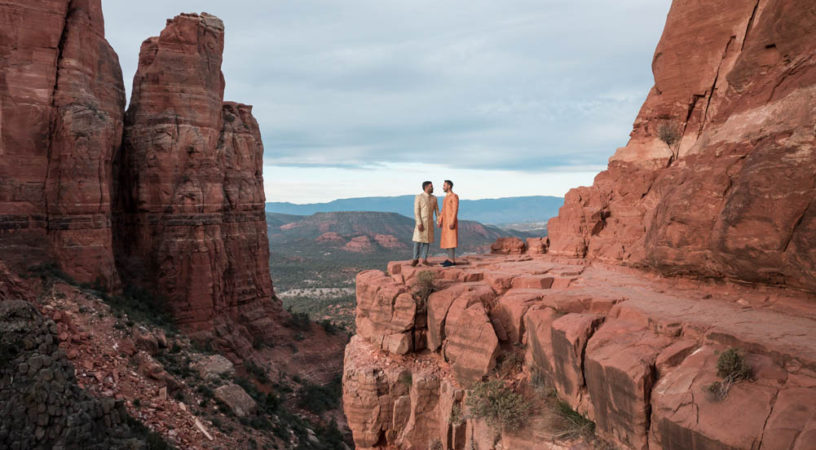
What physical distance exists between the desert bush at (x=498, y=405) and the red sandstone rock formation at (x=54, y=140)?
67.0 feet

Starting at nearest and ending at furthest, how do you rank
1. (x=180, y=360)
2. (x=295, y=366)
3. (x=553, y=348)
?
(x=553, y=348), (x=180, y=360), (x=295, y=366)

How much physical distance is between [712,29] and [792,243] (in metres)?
6.87

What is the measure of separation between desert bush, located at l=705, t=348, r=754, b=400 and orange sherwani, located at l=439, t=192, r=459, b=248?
22.7ft

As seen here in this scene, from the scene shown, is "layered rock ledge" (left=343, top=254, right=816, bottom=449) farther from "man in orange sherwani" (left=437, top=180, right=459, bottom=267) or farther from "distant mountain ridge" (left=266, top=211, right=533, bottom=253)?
"distant mountain ridge" (left=266, top=211, right=533, bottom=253)

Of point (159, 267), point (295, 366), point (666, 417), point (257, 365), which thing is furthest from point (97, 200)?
point (666, 417)

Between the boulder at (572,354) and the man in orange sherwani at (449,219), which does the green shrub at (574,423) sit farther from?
the man in orange sherwani at (449,219)

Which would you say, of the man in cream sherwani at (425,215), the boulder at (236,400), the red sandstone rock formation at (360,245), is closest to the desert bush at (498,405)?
the man in cream sherwani at (425,215)

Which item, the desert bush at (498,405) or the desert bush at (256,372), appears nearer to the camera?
the desert bush at (498,405)

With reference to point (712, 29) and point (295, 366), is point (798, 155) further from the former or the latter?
point (295, 366)

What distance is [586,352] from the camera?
21.4ft

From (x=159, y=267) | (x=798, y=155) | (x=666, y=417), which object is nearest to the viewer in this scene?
(x=666, y=417)

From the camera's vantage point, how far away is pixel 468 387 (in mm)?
8750

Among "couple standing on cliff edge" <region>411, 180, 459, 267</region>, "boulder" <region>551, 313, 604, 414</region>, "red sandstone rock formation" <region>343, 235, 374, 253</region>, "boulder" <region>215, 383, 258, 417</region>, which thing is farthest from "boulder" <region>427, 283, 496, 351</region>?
"red sandstone rock formation" <region>343, 235, 374, 253</region>

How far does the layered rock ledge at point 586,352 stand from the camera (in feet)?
15.4
